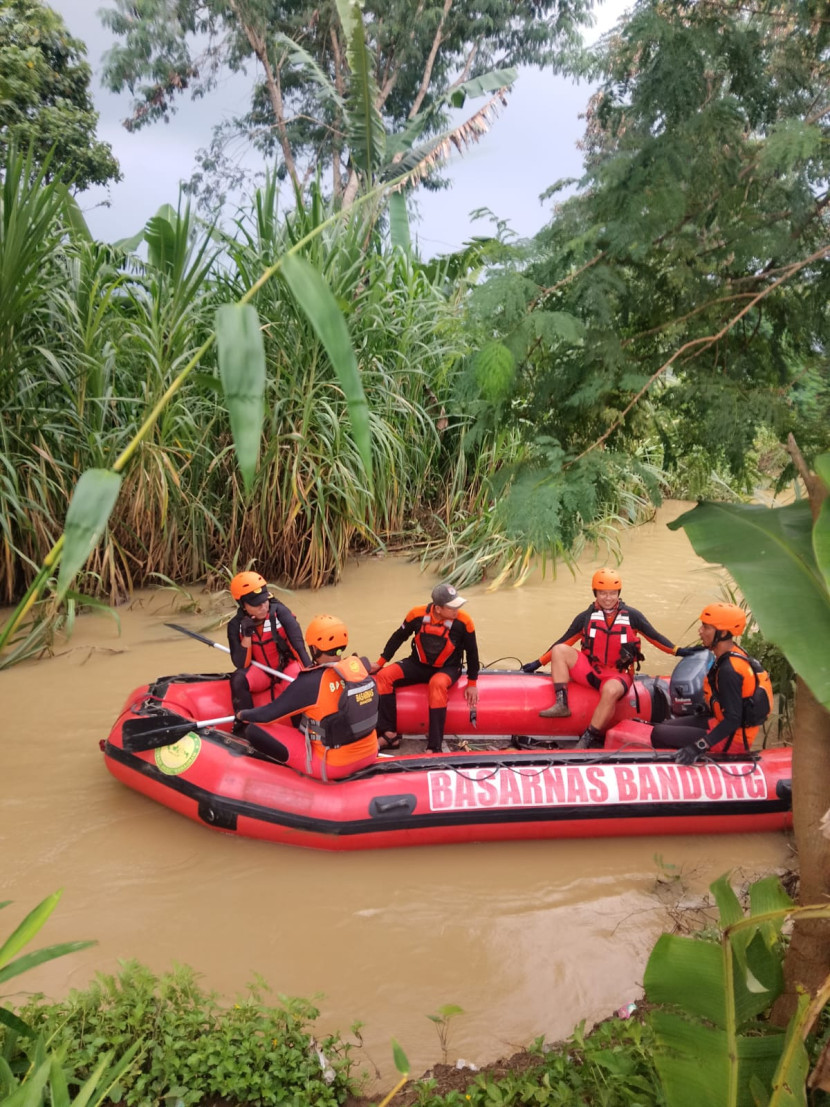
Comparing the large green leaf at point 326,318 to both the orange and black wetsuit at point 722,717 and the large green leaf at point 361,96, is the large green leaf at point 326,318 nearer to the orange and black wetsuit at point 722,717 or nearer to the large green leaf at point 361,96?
the orange and black wetsuit at point 722,717

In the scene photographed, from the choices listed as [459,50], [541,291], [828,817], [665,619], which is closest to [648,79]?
[541,291]

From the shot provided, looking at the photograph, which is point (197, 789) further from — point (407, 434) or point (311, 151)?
point (311, 151)

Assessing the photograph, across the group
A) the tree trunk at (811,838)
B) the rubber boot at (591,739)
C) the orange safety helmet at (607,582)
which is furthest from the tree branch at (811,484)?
the rubber boot at (591,739)

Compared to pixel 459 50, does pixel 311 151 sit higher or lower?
lower

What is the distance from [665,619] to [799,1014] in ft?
21.8

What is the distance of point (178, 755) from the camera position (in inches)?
191

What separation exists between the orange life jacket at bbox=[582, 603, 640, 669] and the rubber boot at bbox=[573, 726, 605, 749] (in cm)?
44

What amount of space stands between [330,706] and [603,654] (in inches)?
78.1

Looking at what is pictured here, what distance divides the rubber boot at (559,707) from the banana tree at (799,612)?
11.2ft

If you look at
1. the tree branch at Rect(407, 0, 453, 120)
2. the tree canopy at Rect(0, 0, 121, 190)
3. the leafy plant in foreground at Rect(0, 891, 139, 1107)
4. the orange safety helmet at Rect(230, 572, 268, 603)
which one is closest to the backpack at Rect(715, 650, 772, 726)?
the orange safety helmet at Rect(230, 572, 268, 603)

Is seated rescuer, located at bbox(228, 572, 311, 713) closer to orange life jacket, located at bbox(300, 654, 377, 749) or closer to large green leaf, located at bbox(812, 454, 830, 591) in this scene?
orange life jacket, located at bbox(300, 654, 377, 749)

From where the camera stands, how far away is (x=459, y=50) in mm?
17781

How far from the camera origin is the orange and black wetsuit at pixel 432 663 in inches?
214

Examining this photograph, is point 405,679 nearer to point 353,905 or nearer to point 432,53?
point 353,905
